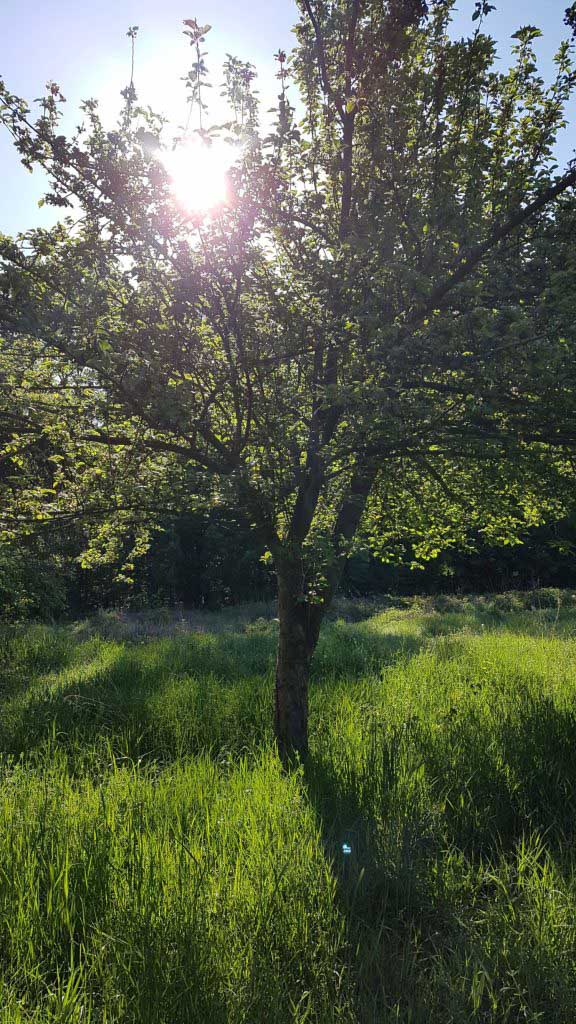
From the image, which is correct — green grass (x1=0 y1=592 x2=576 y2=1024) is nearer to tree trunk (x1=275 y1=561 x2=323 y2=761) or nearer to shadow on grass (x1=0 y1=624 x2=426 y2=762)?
shadow on grass (x1=0 y1=624 x2=426 y2=762)

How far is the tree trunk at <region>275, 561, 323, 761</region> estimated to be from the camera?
5.36 meters

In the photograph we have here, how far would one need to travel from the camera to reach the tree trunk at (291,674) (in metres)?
5.36

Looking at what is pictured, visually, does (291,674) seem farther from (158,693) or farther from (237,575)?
(237,575)

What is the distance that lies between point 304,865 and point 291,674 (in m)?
2.09

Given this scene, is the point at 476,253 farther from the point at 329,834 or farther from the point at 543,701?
the point at 543,701

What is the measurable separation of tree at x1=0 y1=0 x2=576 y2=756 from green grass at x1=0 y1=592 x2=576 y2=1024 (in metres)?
1.64

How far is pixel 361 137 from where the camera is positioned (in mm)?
4605

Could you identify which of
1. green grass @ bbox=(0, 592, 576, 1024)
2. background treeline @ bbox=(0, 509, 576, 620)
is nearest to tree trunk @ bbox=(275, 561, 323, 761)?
green grass @ bbox=(0, 592, 576, 1024)

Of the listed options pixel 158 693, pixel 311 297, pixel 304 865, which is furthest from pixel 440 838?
pixel 158 693

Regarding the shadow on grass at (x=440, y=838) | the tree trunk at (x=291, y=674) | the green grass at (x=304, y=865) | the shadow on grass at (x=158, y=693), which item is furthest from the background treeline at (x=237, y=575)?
the shadow on grass at (x=440, y=838)

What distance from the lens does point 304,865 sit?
340 cm

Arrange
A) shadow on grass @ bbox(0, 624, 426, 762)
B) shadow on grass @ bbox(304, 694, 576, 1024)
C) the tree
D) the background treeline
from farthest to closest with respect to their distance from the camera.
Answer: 1. the background treeline
2. shadow on grass @ bbox(0, 624, 426, 762)
3. the tree
4. shadow on grass @ bbox(304, 694, 576, 1024)

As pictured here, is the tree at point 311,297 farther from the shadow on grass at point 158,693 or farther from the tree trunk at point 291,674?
the shadow on grass at point 158,693

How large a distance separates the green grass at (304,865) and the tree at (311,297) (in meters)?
1.64
